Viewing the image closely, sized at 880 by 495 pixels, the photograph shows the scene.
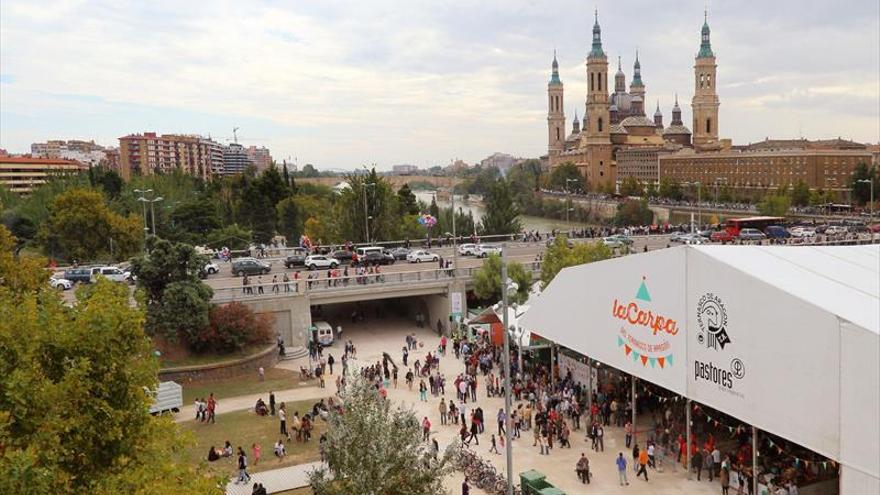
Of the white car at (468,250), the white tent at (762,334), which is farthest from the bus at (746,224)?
the white tent at (762,334)

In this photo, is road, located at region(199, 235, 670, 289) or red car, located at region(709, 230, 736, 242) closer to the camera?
road, located at region(199, 235, 670, 289)

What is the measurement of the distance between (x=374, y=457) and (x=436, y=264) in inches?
1468

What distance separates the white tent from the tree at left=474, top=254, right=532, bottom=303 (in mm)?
15691

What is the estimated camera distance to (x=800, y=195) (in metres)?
92.0

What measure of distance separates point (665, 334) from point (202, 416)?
16497 millimetres

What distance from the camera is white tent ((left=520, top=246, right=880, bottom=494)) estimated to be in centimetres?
1450

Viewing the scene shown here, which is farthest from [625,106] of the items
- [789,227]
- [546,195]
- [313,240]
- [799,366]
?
[799,366]

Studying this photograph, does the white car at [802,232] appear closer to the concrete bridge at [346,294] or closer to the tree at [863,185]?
the concrete bridge at [346,294]

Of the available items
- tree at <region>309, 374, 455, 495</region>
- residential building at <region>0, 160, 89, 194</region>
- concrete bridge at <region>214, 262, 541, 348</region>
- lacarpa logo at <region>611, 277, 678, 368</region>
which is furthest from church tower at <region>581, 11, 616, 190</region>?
tree at <region>309, 374, 455, 495</region>

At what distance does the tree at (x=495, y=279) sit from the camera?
39.4m

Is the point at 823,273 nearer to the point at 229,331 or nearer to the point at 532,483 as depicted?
the point at 532,483

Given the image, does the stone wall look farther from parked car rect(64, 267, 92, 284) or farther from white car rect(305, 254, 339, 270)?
parked car rect(64, 267, 92, 284)

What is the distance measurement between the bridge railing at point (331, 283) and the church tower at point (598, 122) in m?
108

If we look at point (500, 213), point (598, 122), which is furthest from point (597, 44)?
point (500, 213)
